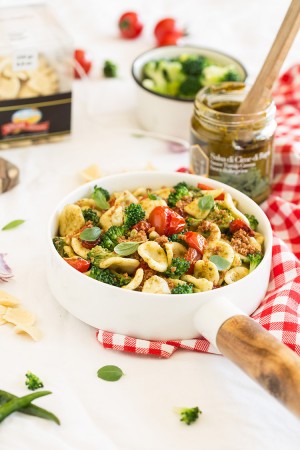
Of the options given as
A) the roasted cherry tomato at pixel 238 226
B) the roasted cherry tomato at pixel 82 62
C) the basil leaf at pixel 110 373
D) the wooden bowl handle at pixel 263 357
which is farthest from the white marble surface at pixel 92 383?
the roasted cherry tomato at pixel 82 62

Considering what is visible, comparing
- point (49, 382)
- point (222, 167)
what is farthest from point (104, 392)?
point (222, 167)

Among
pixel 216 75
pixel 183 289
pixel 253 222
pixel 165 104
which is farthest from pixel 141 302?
pixel 216 75

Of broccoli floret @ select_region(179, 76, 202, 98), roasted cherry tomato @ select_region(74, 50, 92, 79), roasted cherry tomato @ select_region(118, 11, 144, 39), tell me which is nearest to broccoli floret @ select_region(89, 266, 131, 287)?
broccoli floret @ select_region(179, 76, 202, 98)

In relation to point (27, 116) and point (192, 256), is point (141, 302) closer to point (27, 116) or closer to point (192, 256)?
point (192, 256)

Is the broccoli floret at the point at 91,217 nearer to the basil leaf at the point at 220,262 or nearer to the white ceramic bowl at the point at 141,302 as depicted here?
the white ceramic bowl at the point at 141,302

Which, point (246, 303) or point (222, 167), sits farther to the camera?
point (222, 167)

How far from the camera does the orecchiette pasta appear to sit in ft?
5.51

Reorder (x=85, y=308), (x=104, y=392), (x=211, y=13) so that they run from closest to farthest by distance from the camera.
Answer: (x=104, y=392) < (x=85, y=308) < (x=211, y=13)

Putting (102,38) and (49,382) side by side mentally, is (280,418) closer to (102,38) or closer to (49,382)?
(49,382)

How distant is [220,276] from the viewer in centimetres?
172

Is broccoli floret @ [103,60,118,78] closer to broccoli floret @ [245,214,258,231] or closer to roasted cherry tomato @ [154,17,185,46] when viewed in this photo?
roasted cherry tomato @ [154,17,185,46]

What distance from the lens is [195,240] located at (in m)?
1.75

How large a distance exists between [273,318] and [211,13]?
82.5 inches

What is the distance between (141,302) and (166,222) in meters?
0.26
